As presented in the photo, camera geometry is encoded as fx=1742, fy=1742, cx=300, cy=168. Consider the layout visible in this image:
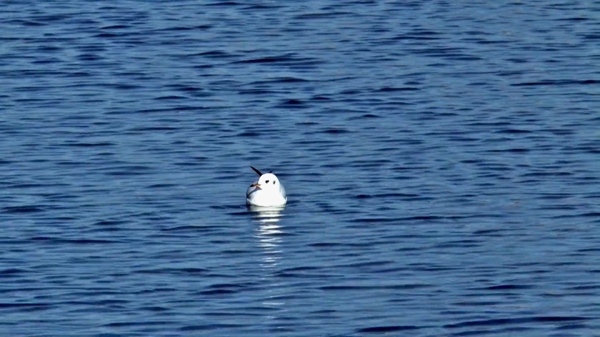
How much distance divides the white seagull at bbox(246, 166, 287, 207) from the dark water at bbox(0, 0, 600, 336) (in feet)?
0.54

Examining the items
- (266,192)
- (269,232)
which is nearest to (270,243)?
(269,232)

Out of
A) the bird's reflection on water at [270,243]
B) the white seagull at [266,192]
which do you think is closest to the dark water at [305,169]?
the bird's reflection on water at [270,243]

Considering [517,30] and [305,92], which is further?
[517,30]

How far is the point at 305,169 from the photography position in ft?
72.4

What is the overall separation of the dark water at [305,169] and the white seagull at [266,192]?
0.54ft

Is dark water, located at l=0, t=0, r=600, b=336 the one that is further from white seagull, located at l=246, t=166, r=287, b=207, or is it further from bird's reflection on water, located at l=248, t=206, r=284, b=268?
white seagull, located at l=246, t=166, r=287, b=207

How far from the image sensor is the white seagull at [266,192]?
20062 mm

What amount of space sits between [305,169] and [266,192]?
208cm

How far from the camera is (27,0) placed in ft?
120

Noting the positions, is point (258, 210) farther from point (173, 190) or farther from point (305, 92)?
point (305, 92)

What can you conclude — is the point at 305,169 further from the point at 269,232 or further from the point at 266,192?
the point at 269,232

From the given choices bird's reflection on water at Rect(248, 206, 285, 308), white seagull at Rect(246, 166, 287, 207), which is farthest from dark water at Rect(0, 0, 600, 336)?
white seagull at Rect(246, 166, 287, 207)

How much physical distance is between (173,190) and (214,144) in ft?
8.47

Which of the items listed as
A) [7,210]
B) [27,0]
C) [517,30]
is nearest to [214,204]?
[7,210]
